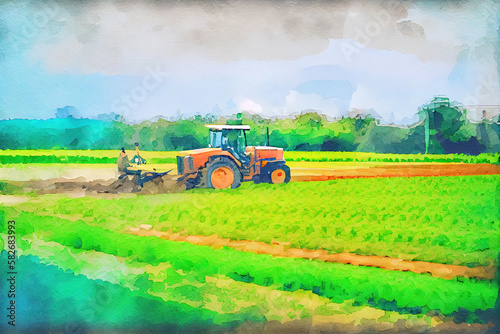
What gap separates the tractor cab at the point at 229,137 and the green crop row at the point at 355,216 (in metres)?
0.79

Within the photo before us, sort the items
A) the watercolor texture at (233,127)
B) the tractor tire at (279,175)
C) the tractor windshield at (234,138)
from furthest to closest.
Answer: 1. the tractor tire at (279,175)
2. the tractor windshield at (234,138)
3. the watercolor texture at (233,127)

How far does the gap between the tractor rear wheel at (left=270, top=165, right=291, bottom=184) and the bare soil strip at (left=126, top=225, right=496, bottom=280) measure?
4.53 feet

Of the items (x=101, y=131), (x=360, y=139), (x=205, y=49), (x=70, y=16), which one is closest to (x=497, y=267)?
(x=360, y=139)

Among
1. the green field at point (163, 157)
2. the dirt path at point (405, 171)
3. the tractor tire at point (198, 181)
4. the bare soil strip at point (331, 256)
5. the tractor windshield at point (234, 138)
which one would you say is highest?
the tractor windshield at point (234, 138)

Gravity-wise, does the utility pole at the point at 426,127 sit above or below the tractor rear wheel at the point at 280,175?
above

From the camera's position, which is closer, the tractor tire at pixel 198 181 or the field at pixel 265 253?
the field at pixel 265 253

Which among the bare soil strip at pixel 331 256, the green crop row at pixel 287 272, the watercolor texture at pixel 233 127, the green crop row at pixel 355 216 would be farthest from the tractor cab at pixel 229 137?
the green crop row at pixel 287 272

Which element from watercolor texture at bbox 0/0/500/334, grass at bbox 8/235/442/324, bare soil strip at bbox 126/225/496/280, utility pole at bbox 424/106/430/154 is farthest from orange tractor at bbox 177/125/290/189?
utility pole at bbox 424/106/430/154

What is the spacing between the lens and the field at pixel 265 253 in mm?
3924

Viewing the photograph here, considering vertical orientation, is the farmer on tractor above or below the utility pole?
below

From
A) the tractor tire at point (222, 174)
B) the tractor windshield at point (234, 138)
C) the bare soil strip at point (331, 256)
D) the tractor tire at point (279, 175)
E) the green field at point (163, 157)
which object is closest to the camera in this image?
the bare soil strip at point (331, 256)

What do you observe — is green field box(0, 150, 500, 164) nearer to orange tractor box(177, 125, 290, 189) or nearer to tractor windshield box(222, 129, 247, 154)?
orange tractor box(177, 125, 290, 189)

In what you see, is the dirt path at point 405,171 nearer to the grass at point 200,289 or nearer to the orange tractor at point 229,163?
the orange tractor at point 229,163

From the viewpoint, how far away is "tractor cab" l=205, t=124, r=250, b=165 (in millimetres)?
5055
